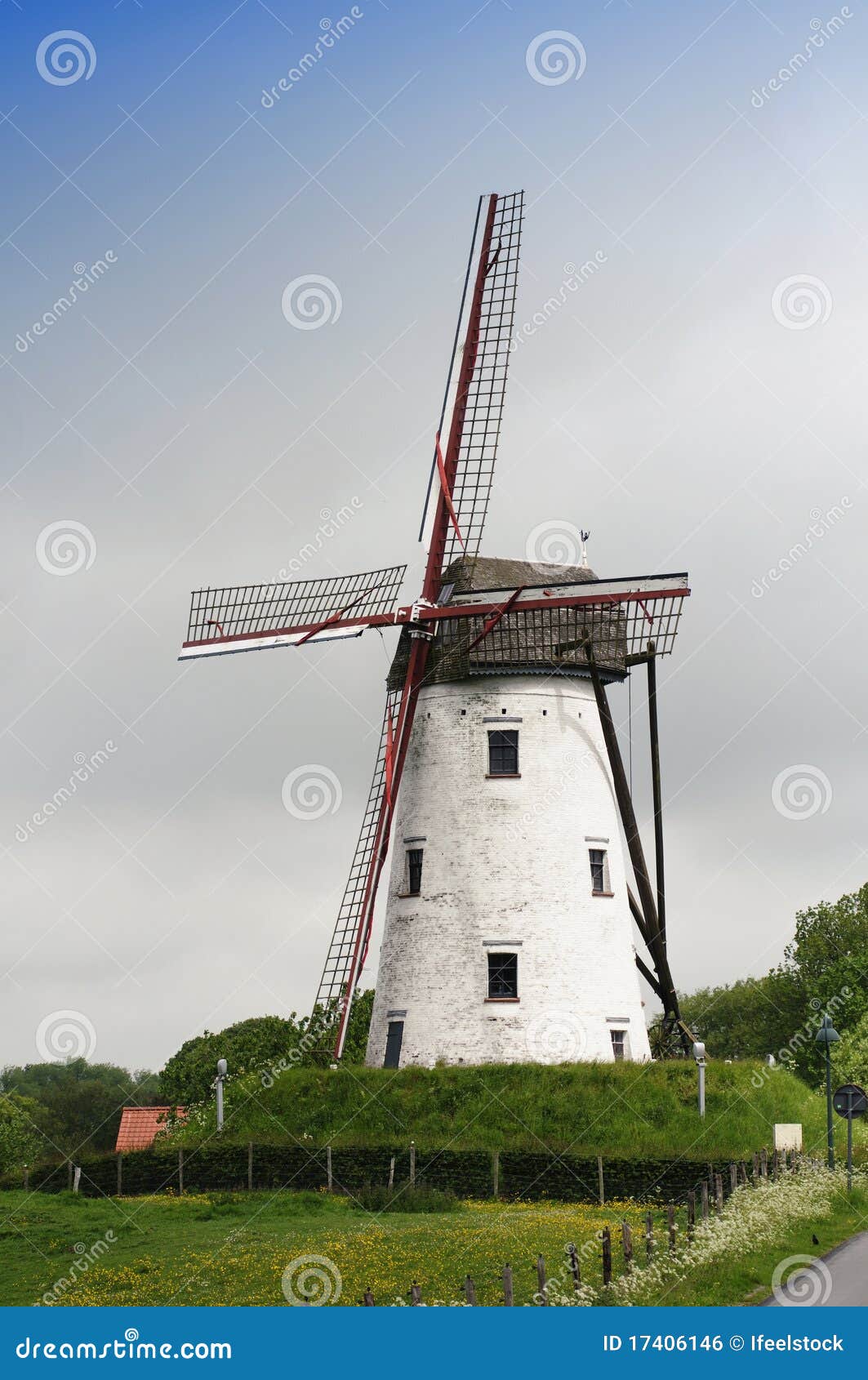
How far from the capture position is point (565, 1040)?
37938mm

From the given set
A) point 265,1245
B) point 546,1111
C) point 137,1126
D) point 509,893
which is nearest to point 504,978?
point 509,893

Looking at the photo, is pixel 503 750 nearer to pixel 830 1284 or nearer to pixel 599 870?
pixel 599 870

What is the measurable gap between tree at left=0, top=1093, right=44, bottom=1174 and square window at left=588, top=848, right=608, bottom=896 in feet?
174

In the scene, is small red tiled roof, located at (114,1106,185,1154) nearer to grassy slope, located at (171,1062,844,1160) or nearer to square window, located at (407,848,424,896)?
grassy slope, located at (171,1062,844,1160)

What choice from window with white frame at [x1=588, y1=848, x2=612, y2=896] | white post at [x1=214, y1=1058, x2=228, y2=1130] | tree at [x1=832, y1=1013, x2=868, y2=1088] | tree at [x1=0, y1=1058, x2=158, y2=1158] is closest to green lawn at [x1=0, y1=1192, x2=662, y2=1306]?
white post at [x1=214, y1=1058, x2=228, y2=1130]

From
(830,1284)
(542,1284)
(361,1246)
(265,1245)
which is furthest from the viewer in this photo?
(265,1245)

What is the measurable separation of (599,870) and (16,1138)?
57.5 metres

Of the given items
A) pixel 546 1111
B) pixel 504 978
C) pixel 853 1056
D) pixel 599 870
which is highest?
pixel 599 870

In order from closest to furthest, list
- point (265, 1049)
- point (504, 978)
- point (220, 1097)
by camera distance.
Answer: point (504, 978) < point (220, 1097) < point (265, 1049)

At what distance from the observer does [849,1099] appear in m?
36.3

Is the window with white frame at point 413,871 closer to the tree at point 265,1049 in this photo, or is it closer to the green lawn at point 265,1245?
the tree at point 265,1049

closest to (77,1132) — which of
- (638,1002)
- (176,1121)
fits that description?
(176,1121)

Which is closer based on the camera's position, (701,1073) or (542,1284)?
(542,1284)

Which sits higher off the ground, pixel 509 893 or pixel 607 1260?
pixel 509 893
